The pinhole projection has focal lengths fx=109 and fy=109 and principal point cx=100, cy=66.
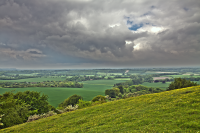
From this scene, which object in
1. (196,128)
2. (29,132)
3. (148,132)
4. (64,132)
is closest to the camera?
(196,128)

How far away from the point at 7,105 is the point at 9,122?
6844 millimetres

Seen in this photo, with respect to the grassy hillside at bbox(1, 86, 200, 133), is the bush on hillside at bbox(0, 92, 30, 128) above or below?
below

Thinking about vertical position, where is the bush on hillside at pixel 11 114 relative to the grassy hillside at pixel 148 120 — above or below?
below

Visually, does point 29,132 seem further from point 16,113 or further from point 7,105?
point 7,105

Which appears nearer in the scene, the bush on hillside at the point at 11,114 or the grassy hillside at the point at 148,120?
the grassy hillside at the point at 148,120

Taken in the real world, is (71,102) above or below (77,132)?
below

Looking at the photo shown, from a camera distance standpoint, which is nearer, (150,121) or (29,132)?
(150,121)

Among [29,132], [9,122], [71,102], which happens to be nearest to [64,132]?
[29,132]

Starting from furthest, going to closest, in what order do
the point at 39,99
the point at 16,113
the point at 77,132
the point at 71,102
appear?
the point at 71,102, the point at 39,99, the point at 16,113, the point at 77,132

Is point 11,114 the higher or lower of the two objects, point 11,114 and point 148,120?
the lower

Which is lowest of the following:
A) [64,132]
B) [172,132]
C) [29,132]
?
[29,132]

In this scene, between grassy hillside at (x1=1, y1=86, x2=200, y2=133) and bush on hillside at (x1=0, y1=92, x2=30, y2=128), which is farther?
bush on hillside at (x1=0, y1=92, x2=30, y2=128)

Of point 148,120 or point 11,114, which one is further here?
point 11,114

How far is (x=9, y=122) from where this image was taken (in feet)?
120
